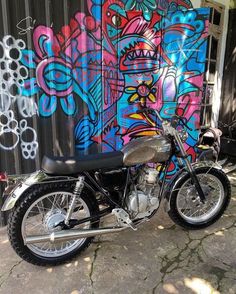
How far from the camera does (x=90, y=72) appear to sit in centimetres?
319

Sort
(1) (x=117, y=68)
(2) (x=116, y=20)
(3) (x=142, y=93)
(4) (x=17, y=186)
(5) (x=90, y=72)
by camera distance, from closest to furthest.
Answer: (4) (x=17, y=186) < (5) (x=90, y=72) < (2) (x=116, y=20) < (1) (x=117, y=68) < (3) (x=142, y=93)

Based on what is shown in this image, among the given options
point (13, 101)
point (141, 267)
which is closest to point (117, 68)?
point (13, 101)

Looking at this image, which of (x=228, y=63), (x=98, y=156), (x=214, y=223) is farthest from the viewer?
(x=228, y=63)

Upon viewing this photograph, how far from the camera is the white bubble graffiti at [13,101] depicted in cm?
264

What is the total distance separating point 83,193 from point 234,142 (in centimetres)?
374

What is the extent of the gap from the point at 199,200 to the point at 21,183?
187 cm

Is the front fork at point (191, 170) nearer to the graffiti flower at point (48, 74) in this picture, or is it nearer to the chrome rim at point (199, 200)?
the chrome rim at point (199, 200)

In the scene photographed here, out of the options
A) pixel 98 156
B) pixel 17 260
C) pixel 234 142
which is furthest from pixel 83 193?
pixel 234 142

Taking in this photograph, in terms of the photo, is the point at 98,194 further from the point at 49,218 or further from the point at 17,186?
the point at 17,186

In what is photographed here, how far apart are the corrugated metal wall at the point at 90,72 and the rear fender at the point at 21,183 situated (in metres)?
0.70

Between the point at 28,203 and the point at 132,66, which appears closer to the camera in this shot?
the point at 28,203

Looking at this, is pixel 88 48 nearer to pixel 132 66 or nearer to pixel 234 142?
pixel 132 66

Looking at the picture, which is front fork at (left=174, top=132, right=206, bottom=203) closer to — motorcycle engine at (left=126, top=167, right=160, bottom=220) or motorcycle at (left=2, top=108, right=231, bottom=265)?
motorcycle at (left=2, top=108, right=231, bottom=265)

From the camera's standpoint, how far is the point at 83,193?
234 centimetres
